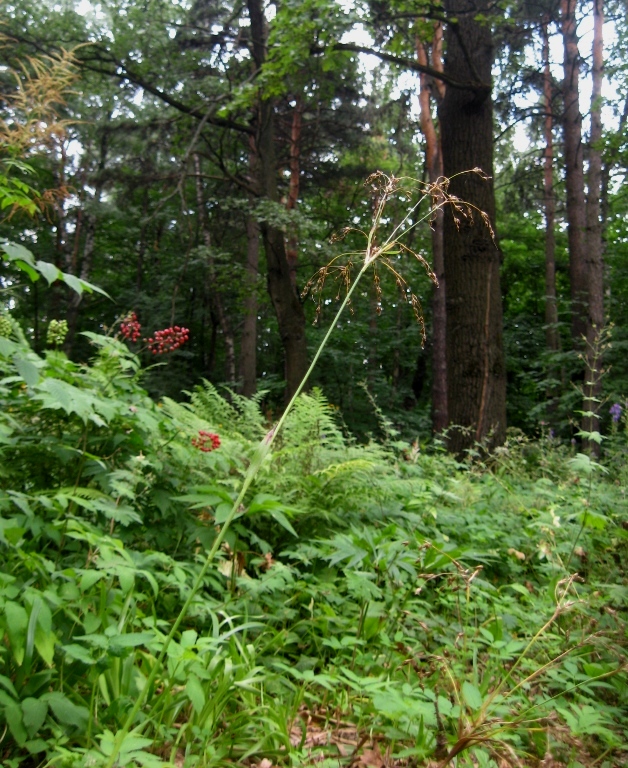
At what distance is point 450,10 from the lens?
734cm

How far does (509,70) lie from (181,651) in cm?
1649

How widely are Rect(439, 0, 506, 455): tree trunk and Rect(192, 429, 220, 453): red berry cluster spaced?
4.25 metres

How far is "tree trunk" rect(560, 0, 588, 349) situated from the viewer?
14578 mm

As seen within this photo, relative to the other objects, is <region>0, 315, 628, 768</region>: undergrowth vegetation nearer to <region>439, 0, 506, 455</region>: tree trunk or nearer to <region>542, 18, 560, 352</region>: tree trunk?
<region>439, 0, 506, 455</region>: tree trunk

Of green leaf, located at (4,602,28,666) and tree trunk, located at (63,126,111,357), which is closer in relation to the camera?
green leaf, located at (4,602,28,666)

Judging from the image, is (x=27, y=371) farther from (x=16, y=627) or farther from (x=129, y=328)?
(x=129, y=328)

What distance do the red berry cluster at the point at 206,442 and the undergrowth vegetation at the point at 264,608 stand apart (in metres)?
0.03

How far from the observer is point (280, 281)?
10.1m

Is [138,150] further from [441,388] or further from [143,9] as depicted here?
[441,388]

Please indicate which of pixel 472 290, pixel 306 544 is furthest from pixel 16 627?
pixel 472 290

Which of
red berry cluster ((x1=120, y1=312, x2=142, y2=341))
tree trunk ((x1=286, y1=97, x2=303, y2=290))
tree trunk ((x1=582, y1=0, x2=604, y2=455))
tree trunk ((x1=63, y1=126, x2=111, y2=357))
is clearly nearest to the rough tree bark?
tree trunk ((x1=286, y1=97, x2=303, y2=290))

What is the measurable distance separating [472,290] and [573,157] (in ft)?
31.0

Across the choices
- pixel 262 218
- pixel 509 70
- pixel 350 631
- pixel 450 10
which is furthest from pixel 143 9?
pixel 350 631

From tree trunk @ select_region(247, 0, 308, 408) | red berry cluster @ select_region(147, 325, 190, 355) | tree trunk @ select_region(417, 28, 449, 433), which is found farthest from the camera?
tree trunk @ select_region(417, 28, 449, 433)
